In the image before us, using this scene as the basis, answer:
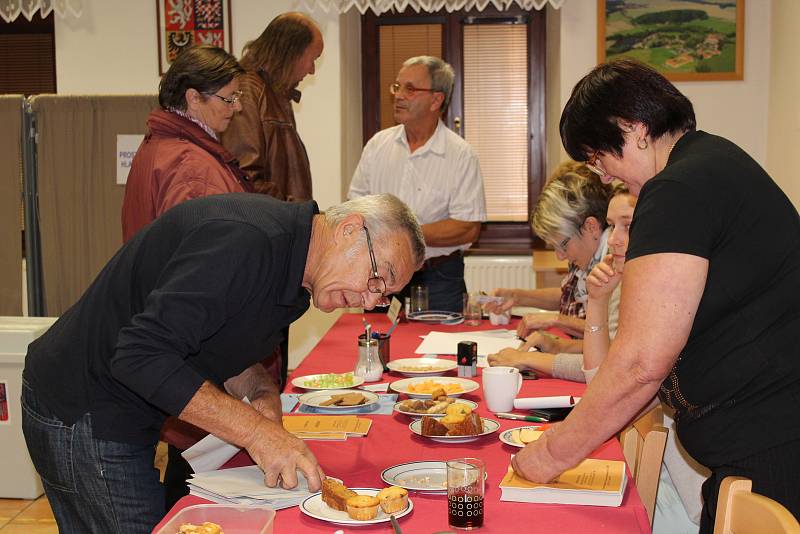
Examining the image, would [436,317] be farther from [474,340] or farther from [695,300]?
[695,300]

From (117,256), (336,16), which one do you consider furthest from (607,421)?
(336,16)

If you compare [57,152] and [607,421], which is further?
[57,152]

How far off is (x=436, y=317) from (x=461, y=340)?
553mm

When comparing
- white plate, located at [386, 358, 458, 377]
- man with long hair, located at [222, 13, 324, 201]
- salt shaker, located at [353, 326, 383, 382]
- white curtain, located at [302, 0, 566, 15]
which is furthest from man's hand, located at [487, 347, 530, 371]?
white curtain, located at [302, 0, 566, 15]

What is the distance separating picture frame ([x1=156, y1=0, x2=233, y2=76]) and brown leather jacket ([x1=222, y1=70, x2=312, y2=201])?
Result: 203cm

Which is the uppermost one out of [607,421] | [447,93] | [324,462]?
[447,93]

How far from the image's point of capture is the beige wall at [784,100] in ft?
15.1

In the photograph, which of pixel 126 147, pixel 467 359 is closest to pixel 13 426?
pixel 126 147

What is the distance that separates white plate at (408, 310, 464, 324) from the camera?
11.9ft

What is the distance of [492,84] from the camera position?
5855 millimetres

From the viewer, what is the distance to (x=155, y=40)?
5.56 metres

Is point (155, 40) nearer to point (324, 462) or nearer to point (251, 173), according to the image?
point (251, 173)

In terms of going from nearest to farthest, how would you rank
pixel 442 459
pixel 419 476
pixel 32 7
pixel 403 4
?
pixel 419 476
pixel 442 459
pixel 403 4
pixel 32 7

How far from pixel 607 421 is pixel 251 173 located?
2.10 m
